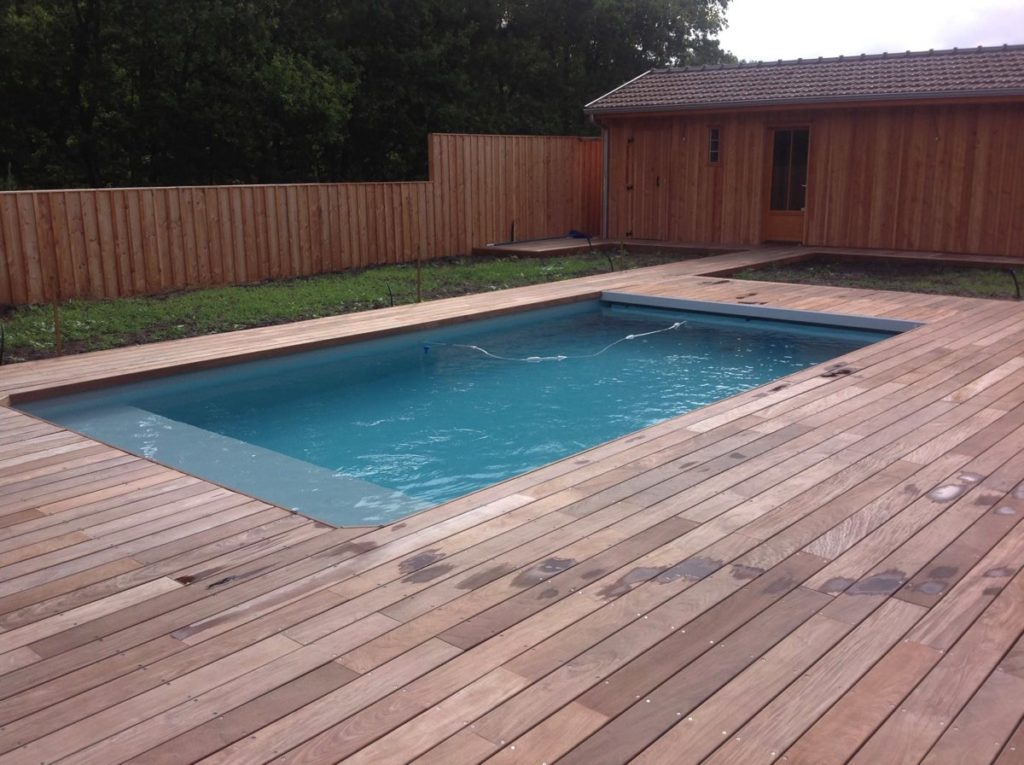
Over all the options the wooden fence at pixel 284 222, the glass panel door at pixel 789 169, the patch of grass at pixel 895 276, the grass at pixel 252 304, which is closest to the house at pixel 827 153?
the glass panel door at pixel 789 169

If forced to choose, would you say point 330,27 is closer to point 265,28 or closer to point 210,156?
point 265,28

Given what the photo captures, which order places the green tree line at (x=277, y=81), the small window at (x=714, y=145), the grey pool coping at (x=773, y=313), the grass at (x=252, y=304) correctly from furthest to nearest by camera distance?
the green tree line at (x=277, y=81) → the small window at (x=714, y=145) → the grey pool coping at (x=773, y=313) → the grass at (x=252, y=304)

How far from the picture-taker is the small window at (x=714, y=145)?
498 inches

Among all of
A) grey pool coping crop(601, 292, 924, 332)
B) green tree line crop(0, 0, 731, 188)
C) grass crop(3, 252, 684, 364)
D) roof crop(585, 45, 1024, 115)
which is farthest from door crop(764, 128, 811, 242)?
green tree line crop(0, 0, 731, 188)

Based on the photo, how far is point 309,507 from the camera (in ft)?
13.5

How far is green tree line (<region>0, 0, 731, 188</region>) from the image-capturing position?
1372 centimetres

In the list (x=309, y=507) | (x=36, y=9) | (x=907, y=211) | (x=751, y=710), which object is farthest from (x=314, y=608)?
(x=36, y=9)

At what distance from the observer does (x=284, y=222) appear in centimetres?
1009

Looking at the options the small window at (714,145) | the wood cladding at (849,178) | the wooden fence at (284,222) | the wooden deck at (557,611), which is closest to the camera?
the wooden deck at (557,611)

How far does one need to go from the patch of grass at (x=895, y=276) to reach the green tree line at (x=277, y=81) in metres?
7.80

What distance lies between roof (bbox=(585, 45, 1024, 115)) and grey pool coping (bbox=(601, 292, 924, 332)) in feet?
14.3

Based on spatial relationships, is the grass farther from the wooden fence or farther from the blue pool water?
the blue pool water

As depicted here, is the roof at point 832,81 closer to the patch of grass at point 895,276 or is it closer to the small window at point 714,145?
the small window at point 714,145

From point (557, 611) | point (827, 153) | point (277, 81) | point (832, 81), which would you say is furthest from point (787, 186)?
point (557, 611)
